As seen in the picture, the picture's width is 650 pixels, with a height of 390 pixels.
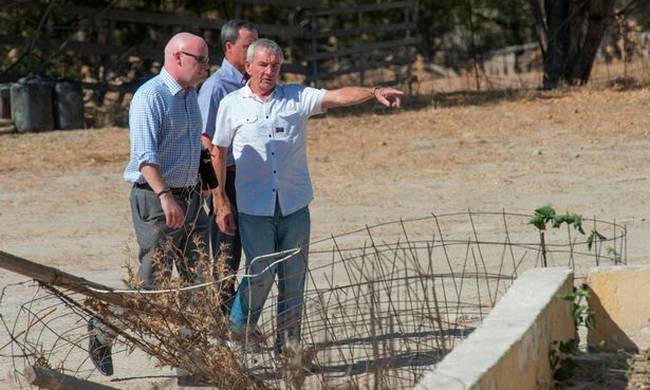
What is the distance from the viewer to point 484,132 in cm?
1650

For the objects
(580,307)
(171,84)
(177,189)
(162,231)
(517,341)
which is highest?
(171,84)

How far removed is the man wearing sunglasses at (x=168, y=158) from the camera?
696 centimetres

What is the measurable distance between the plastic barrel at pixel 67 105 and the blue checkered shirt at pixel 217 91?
10.6m

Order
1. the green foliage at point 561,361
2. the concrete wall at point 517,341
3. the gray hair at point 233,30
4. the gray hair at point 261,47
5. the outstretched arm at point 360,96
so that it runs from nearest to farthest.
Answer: the concrete wall at point 517,341 → the green foliage at point 561,361 → the outstretched arm at point 360,96 → the gray hair at point 261,47 → the gray hair at point 233,30

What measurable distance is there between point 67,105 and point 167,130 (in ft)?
37.1

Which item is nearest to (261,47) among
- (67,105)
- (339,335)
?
(339,335)

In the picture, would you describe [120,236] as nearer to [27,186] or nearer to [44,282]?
[27,186]

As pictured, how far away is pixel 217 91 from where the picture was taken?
25.2ft

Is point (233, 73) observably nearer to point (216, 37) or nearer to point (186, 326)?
point (186, 326)

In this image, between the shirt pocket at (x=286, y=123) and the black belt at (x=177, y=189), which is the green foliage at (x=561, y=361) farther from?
the black belt at (x=177, y=189)

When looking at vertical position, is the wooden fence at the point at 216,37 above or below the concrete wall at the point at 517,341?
above

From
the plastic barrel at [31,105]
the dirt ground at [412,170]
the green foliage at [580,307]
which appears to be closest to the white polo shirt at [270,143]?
the green foliage at [580,307]

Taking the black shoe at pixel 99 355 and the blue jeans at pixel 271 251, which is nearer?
the black shoe at pixel 99 355

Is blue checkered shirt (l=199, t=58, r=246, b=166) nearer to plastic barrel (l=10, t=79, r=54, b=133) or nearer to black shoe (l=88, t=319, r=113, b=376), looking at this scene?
black shoe (l=88, t=319, r=113, b=376)
